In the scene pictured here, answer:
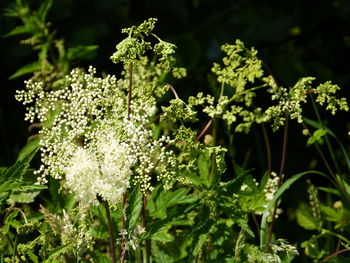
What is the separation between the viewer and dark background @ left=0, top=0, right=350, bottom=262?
4645mm

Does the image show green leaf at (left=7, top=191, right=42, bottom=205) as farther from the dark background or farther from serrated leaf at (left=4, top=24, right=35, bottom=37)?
the dark background

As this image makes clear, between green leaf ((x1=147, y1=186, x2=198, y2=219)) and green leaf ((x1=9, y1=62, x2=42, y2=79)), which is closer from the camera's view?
green leaf ((x1=147, y1=186, x2=198, y2=219))

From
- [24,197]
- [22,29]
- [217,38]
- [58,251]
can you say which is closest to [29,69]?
Answer: [22,29]

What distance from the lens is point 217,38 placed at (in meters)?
5.11

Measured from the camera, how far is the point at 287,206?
4.29 metres

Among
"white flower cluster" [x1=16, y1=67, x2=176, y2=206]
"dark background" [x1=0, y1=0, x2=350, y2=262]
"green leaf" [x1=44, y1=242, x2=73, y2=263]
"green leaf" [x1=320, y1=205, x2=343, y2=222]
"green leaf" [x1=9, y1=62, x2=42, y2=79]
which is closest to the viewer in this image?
"white flower cluster" [x1=16, y1=67, x2=176, y2=206]

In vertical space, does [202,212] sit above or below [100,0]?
below

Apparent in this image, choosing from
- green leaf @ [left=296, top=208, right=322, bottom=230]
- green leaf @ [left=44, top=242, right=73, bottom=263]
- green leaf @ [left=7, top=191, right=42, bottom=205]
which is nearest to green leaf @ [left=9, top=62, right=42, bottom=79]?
green leaf @ [left=7, top=191, right=42, bottom=205]

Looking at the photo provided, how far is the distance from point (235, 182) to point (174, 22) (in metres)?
2.80

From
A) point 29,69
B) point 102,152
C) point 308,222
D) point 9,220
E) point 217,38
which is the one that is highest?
point 217,38

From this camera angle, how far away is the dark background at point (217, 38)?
464 cm

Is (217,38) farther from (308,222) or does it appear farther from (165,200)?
(165,200)

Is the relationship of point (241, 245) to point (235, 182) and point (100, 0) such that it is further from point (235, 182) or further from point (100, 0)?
point (100, 0)

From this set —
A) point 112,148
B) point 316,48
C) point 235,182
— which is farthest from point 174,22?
point 112,148
